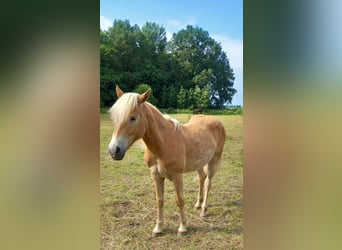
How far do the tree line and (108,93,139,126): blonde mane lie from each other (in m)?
0.06

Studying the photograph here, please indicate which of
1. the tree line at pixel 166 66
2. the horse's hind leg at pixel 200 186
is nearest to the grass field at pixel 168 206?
the horse's hind leg at pixel 200 186

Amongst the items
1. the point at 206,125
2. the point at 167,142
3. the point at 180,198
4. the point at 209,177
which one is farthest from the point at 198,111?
the point at 180,198

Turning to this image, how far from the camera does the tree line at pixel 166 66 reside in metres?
1.55

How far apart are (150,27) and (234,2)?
45cm

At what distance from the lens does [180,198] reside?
160 centimetres

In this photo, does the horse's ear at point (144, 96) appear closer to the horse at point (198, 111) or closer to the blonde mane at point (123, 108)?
the blonde mane at point (123, 108)

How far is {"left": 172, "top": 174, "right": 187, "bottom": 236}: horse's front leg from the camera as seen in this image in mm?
1593

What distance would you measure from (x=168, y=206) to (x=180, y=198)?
8cm

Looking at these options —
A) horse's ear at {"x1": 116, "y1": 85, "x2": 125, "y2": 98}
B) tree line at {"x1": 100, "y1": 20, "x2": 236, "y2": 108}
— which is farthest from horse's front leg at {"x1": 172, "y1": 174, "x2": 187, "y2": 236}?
horse's ear at {"x1": 116, "y1": 85, "x2": 125, "y2": 98}

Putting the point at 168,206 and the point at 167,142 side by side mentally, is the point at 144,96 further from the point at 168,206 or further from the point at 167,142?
the point at 168,206

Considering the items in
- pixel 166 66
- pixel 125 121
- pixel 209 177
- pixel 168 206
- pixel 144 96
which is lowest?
pixel 168 206
